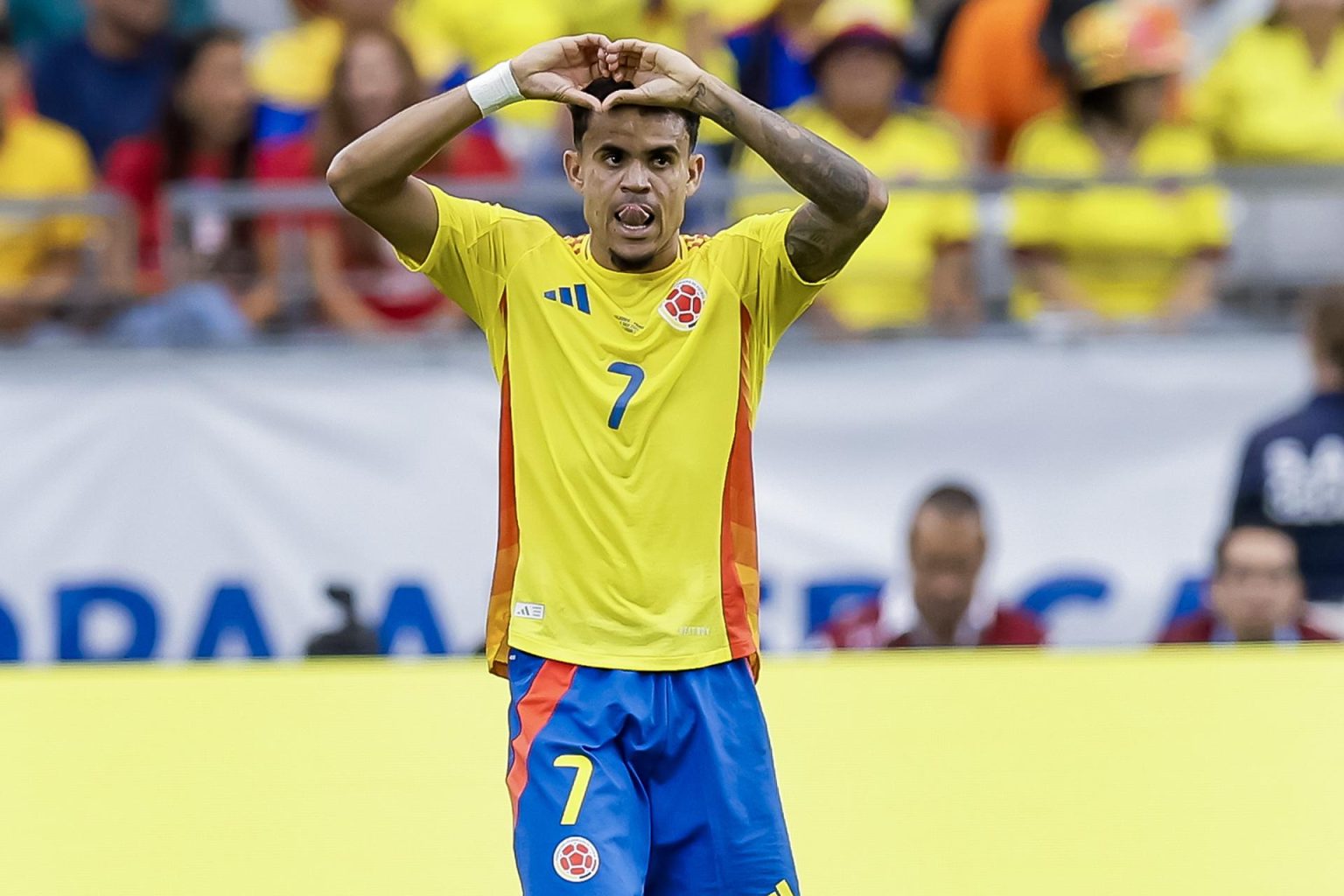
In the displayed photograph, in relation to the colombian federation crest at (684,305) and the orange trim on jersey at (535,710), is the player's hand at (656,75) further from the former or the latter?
the orange trim on jersey at (535,710)

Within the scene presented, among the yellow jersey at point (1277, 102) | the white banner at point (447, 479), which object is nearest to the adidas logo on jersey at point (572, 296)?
the white banner at point (447, 479)

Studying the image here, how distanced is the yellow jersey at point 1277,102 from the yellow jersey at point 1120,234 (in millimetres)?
462

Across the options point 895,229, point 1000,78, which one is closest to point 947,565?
point 895,229

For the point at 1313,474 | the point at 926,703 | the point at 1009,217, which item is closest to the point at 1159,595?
the point at 1313,474

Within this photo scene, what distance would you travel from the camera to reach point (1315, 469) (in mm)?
7328

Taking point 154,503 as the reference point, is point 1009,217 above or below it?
above

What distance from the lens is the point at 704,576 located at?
376 cm

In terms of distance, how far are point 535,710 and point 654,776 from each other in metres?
0.25

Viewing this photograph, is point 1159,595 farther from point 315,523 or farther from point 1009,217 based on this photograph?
point 315,523

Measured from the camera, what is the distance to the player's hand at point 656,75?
3584 mm

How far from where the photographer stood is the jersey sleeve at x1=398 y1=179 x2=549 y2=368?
385cm

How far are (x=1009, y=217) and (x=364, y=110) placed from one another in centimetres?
249

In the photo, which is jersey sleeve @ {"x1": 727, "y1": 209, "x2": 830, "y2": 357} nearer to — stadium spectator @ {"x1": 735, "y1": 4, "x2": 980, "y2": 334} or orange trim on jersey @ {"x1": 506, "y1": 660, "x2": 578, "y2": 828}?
orange trim on jersey @ {"x1": 506, "y1": 660, "x2": 578, "y2": 828}

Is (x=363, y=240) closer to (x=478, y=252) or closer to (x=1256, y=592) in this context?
(x=1256, y=592)
